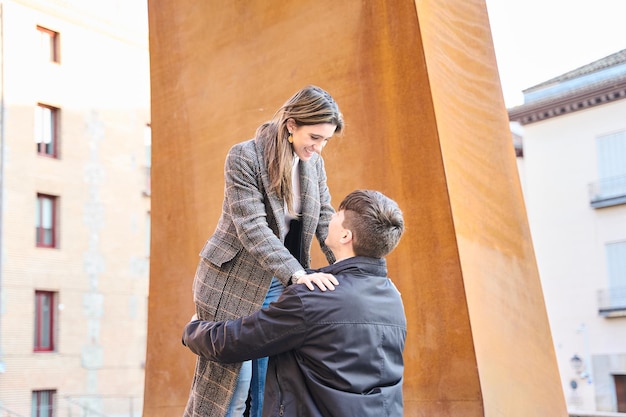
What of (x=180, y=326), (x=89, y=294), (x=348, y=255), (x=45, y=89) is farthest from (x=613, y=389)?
(x=348, y=255)

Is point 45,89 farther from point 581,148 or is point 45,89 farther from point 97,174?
point 581,148

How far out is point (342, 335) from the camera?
249 cm

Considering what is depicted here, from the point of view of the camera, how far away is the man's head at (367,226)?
263 centimetres

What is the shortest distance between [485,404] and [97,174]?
2123 centimetres

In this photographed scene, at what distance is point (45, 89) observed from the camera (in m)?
23.3

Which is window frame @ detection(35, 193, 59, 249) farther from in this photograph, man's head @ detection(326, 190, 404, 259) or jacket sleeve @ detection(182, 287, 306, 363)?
man's head @ detection(326, 190, 404, 259)

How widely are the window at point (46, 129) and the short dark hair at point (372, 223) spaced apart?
2162cm

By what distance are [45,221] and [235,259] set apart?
20.9 metres

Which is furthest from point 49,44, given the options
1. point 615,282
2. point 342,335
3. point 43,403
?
point 342,335

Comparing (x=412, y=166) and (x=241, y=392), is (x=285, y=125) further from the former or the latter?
(x=412, y=166)

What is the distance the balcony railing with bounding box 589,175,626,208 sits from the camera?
26969 mm

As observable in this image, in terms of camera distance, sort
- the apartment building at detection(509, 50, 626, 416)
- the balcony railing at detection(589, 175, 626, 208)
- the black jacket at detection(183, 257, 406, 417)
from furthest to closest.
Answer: the balcony railing at detection(589, 175, 626, 208)
the apartment building at detection(509, 50, 626, 416)
the black jacket at detection(183, 257, 406, 417)

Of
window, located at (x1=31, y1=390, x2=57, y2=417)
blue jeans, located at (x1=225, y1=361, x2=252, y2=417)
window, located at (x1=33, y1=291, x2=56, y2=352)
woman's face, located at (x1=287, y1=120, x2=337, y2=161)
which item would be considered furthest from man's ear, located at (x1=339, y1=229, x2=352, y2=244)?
window, located at (x1=33, y1=291, x2=56, y2=352)

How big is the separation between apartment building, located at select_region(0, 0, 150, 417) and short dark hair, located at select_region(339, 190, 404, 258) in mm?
19977
